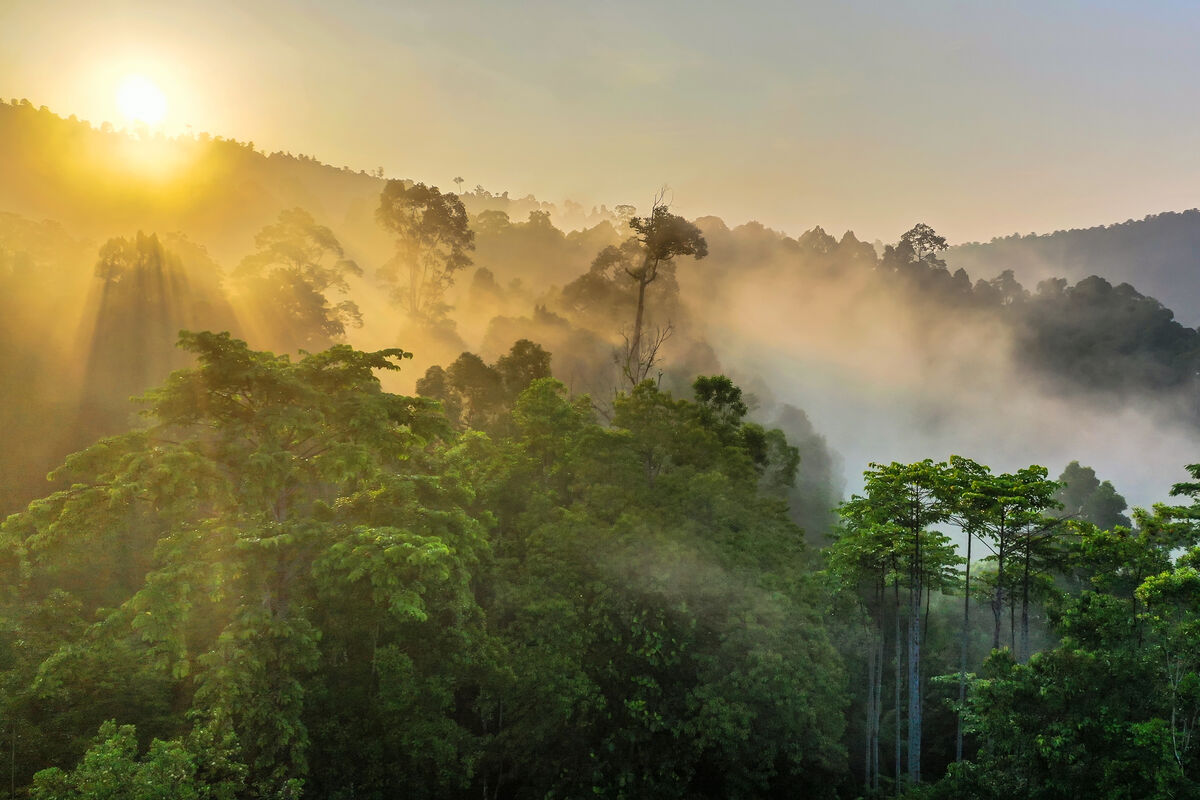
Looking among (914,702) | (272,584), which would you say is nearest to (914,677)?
(914,702)

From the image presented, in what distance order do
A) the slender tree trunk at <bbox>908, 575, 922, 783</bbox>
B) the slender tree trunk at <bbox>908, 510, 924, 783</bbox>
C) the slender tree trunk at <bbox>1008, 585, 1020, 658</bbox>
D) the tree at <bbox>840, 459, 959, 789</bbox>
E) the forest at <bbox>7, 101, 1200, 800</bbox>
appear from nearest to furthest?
the forest at <bbox>7, 101, 1200, 800</bbox> → the tree at <bbox>840, 459, 959, 789</bbox> → the slender tree trunk at <bbox>908, 510, 924, 783</bbox> → the slender tree trunk at <bbox>908, 575, 922, 783</bbox> → the slender tree trunk at <bbox>1008, 585, 1020, 658</bbox>

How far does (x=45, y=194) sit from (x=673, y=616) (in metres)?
113

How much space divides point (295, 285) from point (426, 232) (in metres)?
18.1

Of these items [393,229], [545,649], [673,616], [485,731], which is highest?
[393,229]

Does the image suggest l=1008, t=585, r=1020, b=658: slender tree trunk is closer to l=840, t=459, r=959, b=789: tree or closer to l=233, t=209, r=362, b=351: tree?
l=840, t=459, r=959, b=789: tree

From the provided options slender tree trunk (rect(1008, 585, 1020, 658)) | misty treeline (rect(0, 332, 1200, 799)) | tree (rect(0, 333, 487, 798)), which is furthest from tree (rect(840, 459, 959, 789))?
tree (rect(0, 333, 487, 798))

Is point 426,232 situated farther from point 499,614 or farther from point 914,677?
point 914,677

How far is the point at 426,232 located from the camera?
6531cm

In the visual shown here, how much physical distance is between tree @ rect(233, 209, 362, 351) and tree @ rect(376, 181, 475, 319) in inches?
261

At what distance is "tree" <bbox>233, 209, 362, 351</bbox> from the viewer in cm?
4884

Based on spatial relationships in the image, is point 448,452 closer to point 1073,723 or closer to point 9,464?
point 9,464

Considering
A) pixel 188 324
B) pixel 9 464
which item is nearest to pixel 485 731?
pixel 9 464

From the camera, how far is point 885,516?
2389cm

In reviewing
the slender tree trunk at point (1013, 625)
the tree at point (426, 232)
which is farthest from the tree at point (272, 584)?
the tree at point (426, 232)
